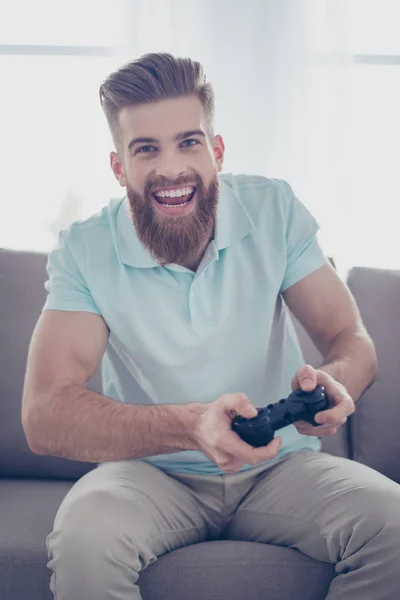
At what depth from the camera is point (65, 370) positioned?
1407 mm

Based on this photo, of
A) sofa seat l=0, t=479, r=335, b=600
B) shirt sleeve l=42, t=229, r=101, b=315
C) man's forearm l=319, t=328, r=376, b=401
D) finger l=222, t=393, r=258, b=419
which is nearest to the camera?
finger l=222, t=393, r=258, b=419

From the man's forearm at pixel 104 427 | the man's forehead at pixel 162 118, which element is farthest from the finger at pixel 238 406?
the man's forehead at pixel 162 118

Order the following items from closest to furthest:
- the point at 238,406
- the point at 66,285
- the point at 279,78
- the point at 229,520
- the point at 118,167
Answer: the point at 238,406 < the point at 229,520 < the point at 66,285 < the point at 118,167 < the point at 279,78

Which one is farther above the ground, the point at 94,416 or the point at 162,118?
the point at 162,118

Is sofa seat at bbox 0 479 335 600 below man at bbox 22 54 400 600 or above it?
below

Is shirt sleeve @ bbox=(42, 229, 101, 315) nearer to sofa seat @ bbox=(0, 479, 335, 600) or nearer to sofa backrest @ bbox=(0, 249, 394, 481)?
sofa backrest @ bbox=(0, 249, 394, 481)

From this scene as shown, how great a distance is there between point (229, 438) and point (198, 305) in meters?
0.42

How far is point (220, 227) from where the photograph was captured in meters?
1.57

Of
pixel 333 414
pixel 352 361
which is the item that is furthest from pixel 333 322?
pixel 333 414

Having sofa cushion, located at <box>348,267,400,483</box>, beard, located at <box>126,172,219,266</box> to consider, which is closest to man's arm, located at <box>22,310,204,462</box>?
beard, located at <box>126,172,219,266</box>

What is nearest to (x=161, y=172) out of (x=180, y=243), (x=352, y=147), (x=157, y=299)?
(x=180, y=243)

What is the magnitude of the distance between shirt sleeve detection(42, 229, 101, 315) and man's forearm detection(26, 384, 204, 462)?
18 centimetres

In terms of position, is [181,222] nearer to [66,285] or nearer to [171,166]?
[171,166]

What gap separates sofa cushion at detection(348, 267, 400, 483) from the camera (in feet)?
5.64
